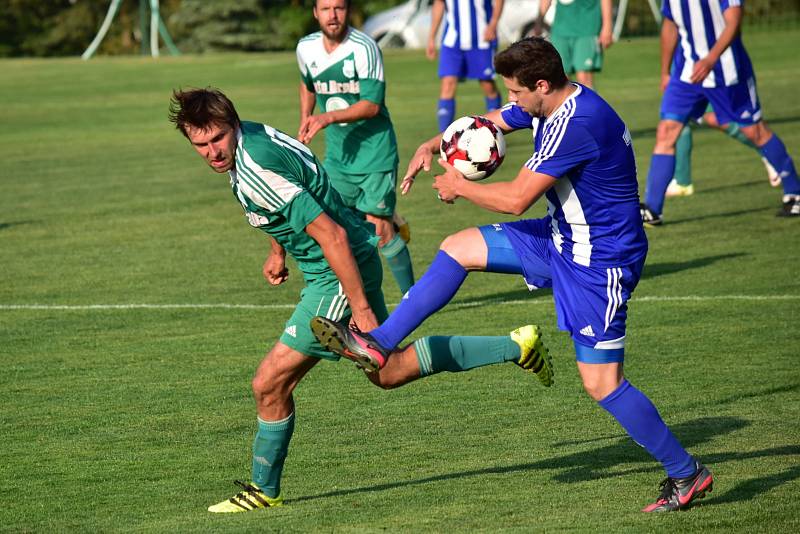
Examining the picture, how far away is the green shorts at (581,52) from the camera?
56.6 ft

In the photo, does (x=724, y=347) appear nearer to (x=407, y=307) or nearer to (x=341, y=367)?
(x=341, y=367)

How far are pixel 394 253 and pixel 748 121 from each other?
468 centimetres

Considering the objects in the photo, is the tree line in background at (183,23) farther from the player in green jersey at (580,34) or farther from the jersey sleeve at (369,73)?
the jersey sleeve at (369,73)

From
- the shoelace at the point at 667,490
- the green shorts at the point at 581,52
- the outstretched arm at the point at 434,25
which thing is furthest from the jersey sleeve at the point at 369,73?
the outstretched arm at the point at 434,25

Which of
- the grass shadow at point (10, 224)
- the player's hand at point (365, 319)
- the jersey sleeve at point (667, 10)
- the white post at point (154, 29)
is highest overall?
the player's hand at point (365, 319)

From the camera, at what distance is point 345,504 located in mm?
6051

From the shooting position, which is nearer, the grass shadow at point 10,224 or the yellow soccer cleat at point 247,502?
the yellow soccer cleat at point 247,502

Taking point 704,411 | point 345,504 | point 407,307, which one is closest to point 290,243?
point 407,307

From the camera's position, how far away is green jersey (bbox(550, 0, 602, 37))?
17.3 m

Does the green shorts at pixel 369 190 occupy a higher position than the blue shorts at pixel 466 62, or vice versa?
the green shorts at pixel 369 190

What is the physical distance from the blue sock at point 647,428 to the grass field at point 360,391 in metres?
0.22

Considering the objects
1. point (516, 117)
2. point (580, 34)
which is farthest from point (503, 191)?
point (580, 34)

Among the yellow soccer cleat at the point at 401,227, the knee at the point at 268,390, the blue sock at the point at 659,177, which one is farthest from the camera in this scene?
the blue sock at the point at 659,177

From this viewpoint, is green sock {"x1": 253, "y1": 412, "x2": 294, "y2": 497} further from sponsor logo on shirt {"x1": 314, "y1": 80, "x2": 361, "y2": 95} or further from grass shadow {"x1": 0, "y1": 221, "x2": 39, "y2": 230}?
grass shadow {"x1": 0, "y1": 221, "x2": 39, "y2": 230}
